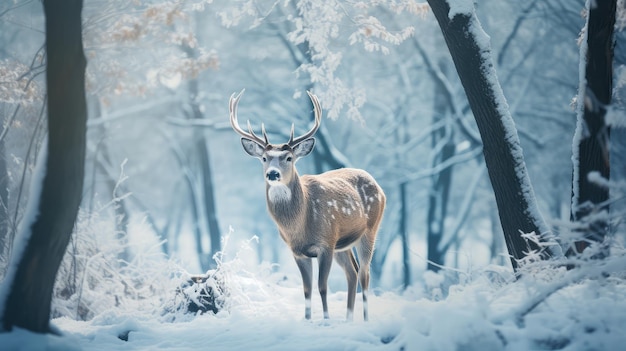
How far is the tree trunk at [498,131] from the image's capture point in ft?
20.7

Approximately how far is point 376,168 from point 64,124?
40.6ft

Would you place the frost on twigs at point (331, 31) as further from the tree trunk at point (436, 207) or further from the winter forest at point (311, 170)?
the tree trunk at point (436, 207)

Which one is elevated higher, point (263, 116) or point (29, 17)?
point (29, 17)

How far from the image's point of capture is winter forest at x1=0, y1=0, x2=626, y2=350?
4730mm

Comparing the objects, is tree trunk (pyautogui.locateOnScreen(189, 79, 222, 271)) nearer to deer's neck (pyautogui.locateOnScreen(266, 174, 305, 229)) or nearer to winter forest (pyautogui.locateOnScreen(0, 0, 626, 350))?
winter forest (pyautogui.locateOnScreen(0, 0, 626, 350))

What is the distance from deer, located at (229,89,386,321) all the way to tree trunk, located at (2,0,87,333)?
5.99ft

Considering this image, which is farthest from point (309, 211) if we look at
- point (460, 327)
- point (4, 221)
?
point (4, 221)

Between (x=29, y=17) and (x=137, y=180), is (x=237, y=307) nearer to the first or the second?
(x=29, y=17)

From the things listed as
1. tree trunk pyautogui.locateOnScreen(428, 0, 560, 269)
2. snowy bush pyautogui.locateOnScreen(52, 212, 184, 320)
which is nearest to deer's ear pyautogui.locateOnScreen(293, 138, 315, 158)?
tree trunk pyautogui.locateOnScreen(428, 0, 560, 269)

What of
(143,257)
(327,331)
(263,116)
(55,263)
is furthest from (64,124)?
(263,116)

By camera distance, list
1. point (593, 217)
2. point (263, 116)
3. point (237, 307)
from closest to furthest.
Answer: point (593, 217) < point (237, 307) < point (263, 116)

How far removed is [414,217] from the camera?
19.7 metres

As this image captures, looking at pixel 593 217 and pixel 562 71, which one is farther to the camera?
pixel 562 71

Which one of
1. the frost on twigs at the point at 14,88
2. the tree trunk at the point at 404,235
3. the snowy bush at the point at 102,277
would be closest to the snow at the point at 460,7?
the snowy bush at the point at 102,277
